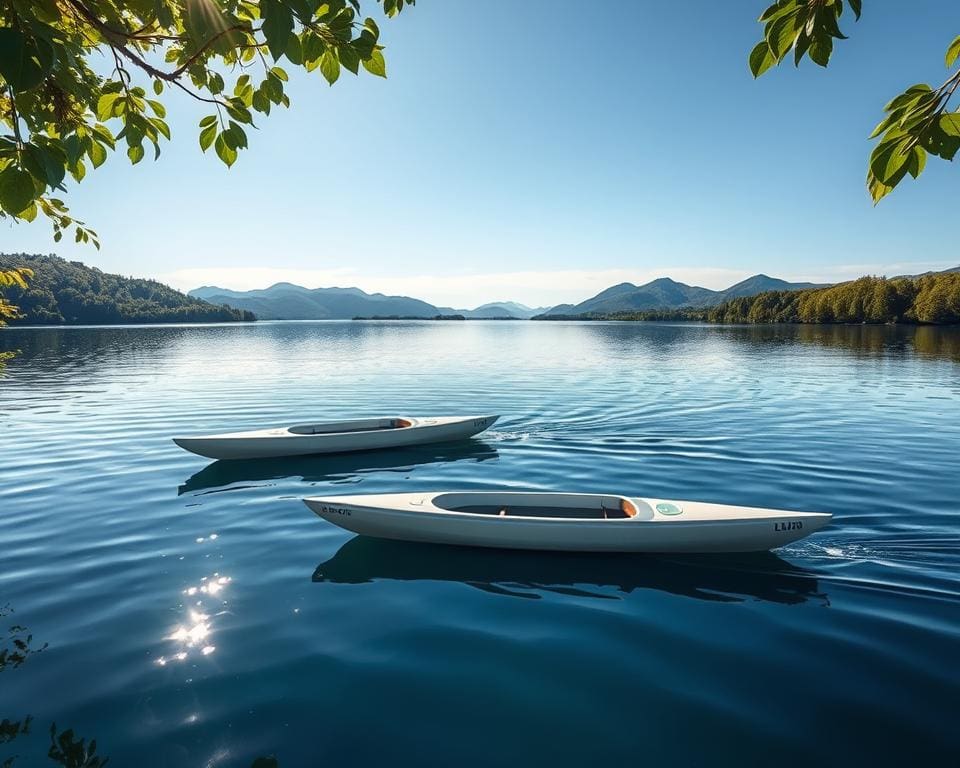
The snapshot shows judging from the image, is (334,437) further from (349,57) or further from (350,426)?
(349,57)

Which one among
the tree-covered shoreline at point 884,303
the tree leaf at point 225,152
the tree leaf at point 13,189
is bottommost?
the tree leaf at point 13,189

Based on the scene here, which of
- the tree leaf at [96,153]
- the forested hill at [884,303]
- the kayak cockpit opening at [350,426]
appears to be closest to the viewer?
the tree leaf at [96,153]

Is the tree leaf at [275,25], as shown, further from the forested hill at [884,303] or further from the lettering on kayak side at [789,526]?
the forested hill at [884,303]

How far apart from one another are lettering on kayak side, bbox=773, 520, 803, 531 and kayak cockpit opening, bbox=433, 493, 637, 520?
11.4 ft

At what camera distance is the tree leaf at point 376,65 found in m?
3.53

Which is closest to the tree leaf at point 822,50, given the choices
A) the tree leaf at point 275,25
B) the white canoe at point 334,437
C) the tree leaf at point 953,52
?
the tree leaf at point 953,52

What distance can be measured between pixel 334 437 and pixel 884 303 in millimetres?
185908

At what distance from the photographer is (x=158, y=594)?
35.6 ft

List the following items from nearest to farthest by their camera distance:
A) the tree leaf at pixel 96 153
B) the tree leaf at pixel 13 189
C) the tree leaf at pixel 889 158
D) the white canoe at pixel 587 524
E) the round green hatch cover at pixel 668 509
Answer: the tree leaf at pixel 13 189 → the tree leaf at pixel 889 158 → the tree leaf at pixel 96 153 → the white canoe at pixel 587 524 → the round green hatch cover at pixel 668 509

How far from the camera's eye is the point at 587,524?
1194cm

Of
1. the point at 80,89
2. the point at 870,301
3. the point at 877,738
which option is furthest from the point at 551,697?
the point at 870,301

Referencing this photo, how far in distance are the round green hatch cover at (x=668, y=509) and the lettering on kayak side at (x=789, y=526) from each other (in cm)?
208

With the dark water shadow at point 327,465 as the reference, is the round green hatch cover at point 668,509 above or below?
above

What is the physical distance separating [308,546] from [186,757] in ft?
21.8
